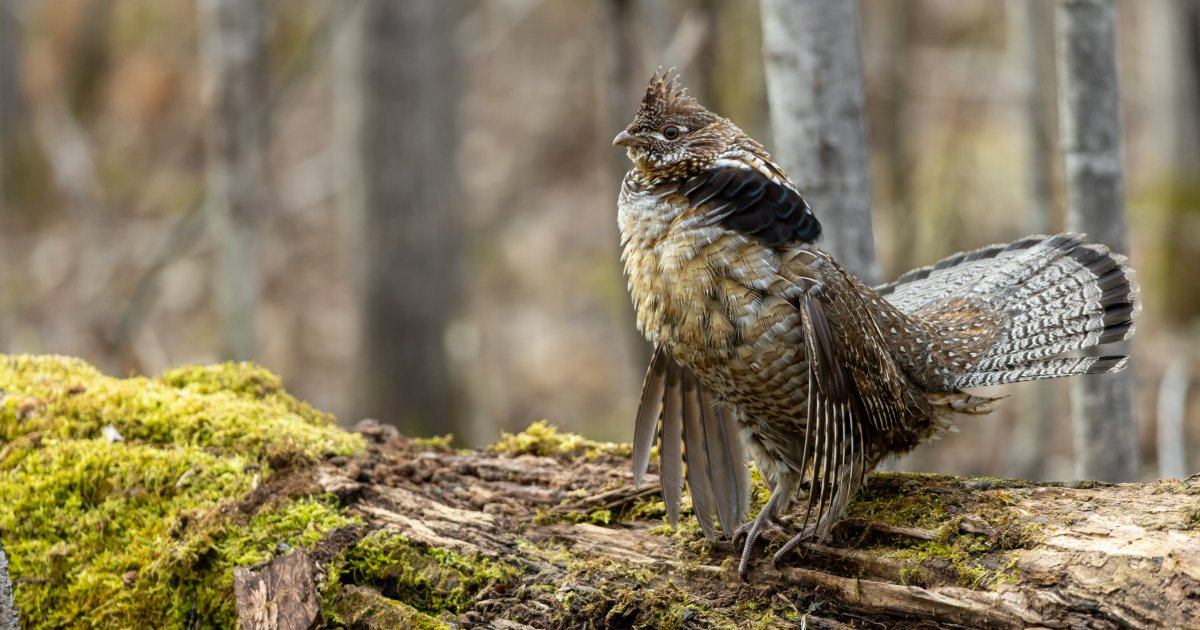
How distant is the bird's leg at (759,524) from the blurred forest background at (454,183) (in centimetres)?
421

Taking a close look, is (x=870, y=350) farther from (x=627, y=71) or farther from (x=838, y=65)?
(x=627, y=71)

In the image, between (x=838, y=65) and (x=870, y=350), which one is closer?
(x=870, y=350)

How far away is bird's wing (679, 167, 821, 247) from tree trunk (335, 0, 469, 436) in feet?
23.3

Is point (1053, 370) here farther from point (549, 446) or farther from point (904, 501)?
point (549, 446)

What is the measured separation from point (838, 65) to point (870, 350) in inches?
55.6

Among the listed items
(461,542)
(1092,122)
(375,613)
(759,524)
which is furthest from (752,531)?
(1092,122)

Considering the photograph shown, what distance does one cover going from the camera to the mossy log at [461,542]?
2.98m

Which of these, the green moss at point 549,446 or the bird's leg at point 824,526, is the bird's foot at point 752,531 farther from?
the green moss at point 549,446

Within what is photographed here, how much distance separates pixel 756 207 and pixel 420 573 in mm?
1613

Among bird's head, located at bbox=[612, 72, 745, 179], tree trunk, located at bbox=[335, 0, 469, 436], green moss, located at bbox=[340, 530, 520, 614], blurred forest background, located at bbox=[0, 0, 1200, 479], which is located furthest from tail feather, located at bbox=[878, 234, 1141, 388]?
tree trunk, located at bbox=[335, 0, 469, 436]

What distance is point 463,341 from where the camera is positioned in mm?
10836

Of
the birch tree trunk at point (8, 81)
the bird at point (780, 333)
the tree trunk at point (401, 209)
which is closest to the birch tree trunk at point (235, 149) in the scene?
the tree trunk at point (401, 209)

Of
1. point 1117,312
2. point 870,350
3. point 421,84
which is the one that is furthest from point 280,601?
point 421,84

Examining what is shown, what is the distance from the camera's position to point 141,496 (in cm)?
373
